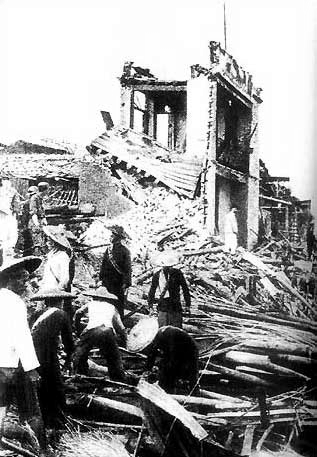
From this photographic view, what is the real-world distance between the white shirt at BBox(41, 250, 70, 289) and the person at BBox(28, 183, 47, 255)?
0.40 ft

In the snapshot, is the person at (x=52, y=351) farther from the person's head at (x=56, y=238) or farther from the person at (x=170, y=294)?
the person at (x=170, y=294)

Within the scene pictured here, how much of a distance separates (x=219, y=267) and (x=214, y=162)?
0.73 m

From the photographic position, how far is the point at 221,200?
12.6ft

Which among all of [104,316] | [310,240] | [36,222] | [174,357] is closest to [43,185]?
[36,222]

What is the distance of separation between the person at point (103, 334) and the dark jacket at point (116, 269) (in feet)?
0.20

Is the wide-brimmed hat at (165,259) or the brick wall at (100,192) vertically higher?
the brick wall at (100,192)

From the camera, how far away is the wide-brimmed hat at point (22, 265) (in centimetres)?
366

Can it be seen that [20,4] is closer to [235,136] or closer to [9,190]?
[9,190]

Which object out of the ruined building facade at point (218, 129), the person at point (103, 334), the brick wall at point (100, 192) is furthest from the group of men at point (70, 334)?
the ruined building facade at point (218, 129)

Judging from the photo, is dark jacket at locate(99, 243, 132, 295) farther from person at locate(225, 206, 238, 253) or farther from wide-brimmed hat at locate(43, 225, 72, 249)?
person at locate(225, 206, 238, 253)

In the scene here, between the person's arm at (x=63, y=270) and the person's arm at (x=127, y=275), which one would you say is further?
the person's arm at (x=63, y=270)

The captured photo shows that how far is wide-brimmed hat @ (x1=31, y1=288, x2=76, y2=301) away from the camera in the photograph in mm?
3844

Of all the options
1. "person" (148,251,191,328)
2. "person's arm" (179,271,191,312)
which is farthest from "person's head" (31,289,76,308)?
"person's arm" (179,271,191,312)

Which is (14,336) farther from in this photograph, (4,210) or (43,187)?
(43,187)
